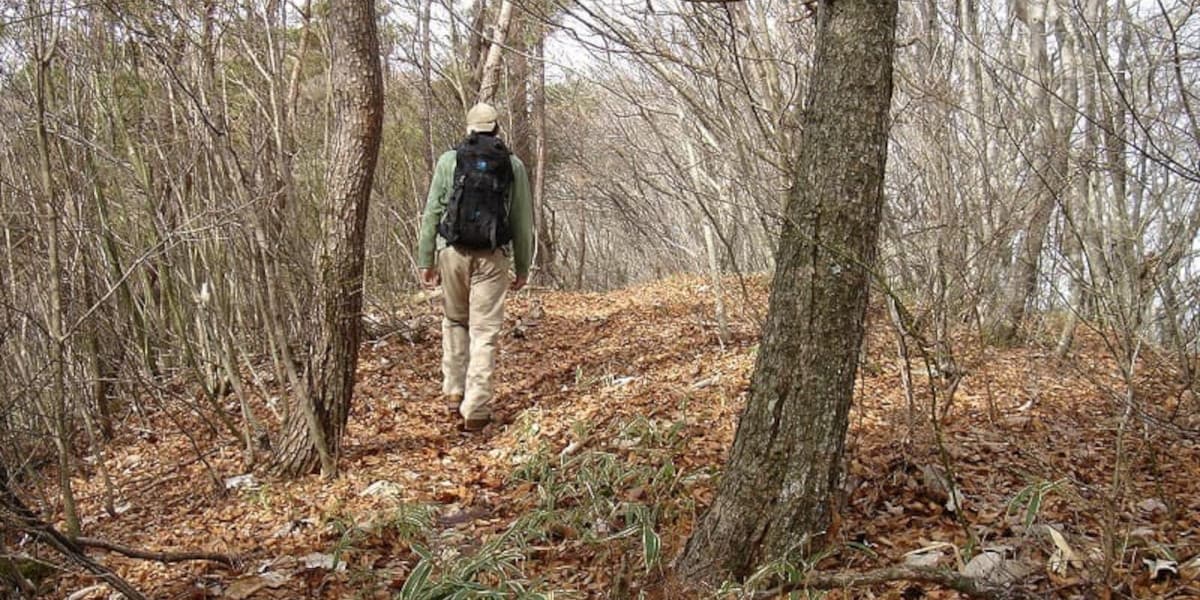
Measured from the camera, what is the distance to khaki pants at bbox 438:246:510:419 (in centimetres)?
502

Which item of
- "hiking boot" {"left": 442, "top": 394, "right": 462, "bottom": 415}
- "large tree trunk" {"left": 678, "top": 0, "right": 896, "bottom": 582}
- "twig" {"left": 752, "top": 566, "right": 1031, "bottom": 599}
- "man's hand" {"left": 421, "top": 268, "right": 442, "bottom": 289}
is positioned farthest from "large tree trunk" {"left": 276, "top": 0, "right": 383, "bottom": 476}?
"twig" {"left": 752, "top": 566, "right": 1031, "bottom": 599}

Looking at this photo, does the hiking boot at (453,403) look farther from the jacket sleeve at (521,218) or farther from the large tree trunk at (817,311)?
the large tree trunk at (817,311)

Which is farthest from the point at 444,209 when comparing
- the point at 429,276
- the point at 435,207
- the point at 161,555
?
the point at 161,555

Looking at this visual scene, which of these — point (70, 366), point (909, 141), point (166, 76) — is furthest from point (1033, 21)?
point (70, 366)

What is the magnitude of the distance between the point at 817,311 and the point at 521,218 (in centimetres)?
281

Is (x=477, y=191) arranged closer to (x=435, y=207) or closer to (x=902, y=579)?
(x=435, y=207)

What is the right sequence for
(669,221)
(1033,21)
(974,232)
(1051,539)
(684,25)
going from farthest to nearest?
(669,221), (1033,21), (974,232), (684,25), (1051,539)

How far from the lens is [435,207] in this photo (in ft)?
16.3

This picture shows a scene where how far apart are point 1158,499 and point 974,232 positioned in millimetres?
1642

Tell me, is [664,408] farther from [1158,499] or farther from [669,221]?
[669,221]

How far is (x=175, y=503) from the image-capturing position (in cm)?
451

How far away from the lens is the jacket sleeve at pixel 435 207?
491 cm

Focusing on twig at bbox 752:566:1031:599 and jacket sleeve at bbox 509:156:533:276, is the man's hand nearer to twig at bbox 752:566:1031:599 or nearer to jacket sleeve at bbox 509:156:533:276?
jacket sleeve at bbox 509:156:533:276

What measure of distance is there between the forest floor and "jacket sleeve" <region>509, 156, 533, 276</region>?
936 millimetres
